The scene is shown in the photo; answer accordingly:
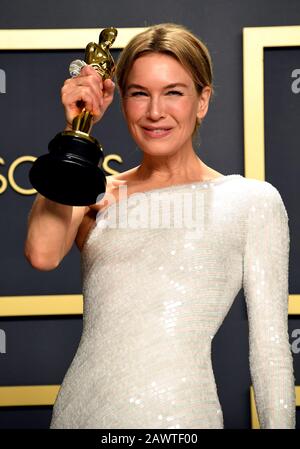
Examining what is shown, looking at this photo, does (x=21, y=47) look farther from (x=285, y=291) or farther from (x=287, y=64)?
(x=285, y=291)

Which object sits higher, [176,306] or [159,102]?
[159,102]

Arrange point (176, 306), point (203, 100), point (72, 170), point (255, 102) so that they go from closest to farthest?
point (72, 170), point (176, 306), point (203, 100), point (255, 102)

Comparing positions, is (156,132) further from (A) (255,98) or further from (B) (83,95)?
(A) (255,98)

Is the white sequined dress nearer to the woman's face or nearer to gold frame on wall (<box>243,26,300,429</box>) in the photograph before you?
the woman's face

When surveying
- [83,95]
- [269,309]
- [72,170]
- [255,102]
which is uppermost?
[255,102]

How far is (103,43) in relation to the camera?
124 cm

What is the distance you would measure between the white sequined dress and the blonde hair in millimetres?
174

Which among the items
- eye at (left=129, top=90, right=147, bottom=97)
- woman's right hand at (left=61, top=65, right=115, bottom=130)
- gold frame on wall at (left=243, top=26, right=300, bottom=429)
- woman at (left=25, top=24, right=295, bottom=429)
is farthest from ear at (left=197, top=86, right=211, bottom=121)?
gold frame on wall at (left=243, top=26, right=300, bottom=429)

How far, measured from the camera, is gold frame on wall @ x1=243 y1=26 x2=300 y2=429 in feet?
7.82

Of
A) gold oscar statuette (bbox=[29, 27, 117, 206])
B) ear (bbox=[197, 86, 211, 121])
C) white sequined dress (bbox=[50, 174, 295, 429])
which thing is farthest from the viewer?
ear (bbox=[197, 86, 211, 121])

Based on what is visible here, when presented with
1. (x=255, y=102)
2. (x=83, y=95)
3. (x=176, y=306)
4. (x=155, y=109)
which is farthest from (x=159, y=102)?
(x=255, y=102)

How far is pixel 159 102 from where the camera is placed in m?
1.22

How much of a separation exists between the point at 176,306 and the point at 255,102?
134cm

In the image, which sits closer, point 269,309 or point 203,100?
point 269,309
